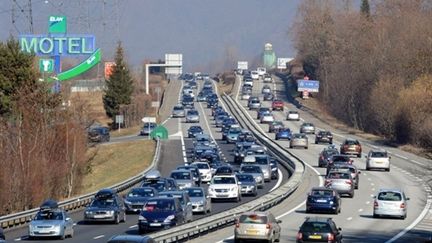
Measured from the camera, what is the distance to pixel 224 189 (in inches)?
2240

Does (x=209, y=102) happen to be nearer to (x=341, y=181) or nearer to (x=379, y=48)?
(x=379, y=48)

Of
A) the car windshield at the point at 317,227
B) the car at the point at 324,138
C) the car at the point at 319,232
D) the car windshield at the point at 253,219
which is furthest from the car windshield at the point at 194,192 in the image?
the car at the point at 324,138

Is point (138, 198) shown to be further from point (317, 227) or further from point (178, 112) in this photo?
point (178, 112)

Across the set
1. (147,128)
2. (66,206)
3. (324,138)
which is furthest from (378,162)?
(147,128)

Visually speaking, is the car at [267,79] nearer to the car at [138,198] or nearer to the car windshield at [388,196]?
the car at [138,198]

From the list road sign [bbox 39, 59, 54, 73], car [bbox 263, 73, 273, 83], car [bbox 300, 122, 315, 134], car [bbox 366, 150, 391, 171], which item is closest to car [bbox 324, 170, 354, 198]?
car [bbox 366, 150, 391, 171]

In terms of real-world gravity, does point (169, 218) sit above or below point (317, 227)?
below

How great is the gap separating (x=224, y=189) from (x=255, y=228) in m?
18.6

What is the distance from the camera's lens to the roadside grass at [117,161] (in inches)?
3345

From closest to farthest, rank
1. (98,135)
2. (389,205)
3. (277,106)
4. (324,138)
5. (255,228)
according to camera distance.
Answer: (255,228) < (389,205) < (324,138) < (98,135) < (277,106)

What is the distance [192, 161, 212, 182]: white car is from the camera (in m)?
68.9

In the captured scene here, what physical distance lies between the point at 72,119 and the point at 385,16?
7451 centimetres

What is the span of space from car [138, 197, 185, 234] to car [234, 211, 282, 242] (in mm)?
3556

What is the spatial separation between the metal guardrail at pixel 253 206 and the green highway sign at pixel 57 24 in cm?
2040
